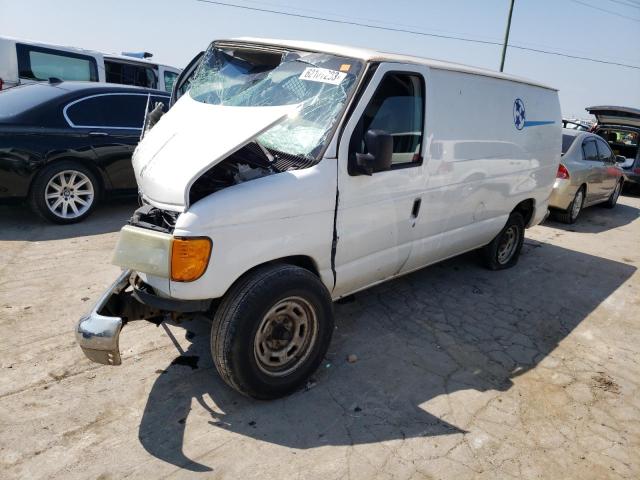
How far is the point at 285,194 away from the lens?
2.87 m

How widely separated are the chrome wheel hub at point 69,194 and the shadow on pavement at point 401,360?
→ 308 centimetres

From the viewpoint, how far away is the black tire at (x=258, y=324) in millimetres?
2764

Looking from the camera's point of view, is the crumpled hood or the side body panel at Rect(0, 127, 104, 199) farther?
the side body panel at Rect(0, 127, 104, 199)

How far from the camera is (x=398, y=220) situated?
375cm

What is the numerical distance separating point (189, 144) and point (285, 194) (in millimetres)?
679

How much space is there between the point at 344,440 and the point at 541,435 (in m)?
1.28

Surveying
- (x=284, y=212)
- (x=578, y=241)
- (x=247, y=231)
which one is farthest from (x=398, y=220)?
(x=578, y=241)

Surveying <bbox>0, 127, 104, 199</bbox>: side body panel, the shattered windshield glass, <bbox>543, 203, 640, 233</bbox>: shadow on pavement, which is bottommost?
<bbox>543, 203, 640, 233</bbox>: shadow on pavement

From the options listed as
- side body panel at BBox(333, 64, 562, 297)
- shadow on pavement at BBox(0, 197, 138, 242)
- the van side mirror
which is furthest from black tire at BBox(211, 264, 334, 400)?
shadow on pavement at BBox(0, 197, 138, 242)

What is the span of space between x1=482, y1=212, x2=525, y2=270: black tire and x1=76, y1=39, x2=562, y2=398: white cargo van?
1461 mm

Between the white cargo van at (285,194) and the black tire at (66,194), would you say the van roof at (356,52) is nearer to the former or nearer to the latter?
the white cargo van at (285,194)

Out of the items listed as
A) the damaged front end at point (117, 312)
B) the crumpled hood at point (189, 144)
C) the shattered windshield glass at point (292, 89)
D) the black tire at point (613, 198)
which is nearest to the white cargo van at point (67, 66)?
the shattered windshield glass at point (292, 89)

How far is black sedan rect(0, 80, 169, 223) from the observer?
5.51m

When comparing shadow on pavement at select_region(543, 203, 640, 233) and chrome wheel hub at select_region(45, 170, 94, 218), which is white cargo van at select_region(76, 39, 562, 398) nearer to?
chrome wheel hub at select_region(45, 170, 94, 218)
